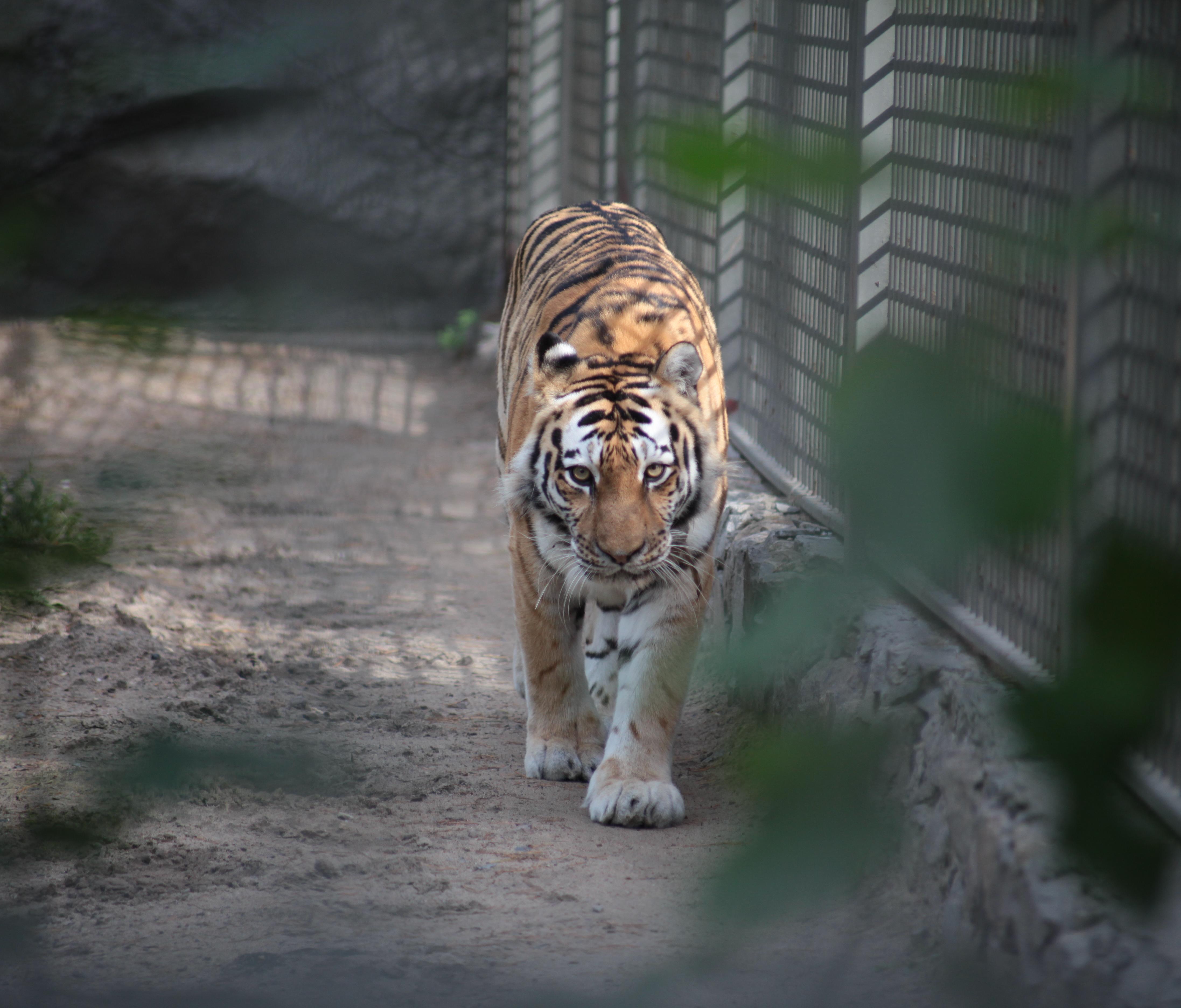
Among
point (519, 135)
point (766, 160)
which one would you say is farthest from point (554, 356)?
point (519, 135)

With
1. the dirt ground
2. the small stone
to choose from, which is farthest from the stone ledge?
the small stone

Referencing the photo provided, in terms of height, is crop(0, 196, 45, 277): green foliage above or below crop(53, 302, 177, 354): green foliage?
above

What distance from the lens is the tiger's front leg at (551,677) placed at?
3.33 meters

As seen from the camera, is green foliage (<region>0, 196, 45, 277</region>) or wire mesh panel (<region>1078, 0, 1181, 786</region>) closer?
wire mesh panel (<region>1078, 0, 1181, 786</region>)

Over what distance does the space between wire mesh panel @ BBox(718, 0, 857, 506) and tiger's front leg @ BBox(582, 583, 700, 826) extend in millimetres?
502

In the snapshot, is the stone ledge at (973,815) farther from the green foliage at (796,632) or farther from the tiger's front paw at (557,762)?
the tiger's front paw at (557,762)

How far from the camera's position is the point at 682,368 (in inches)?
124

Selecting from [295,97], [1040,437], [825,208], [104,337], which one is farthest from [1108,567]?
[104,337]

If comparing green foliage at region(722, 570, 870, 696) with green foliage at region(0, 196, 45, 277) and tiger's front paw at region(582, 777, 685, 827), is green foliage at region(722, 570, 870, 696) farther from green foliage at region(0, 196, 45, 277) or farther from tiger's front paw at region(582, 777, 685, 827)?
tiger's front paw at region(582, 777, 685, 827)

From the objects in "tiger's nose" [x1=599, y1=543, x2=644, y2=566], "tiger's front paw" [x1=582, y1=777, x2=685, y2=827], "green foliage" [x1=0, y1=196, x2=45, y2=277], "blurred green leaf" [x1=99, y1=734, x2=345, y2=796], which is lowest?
"tiger's front paw" [x1=582, y1=777, x2=685, y2=827]

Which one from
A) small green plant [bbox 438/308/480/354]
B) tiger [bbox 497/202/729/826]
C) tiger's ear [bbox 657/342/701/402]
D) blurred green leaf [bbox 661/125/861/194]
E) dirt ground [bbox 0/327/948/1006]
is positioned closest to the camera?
blurred green leaf [bbox 661/125/861/194]

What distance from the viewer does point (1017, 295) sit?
0.62 meters

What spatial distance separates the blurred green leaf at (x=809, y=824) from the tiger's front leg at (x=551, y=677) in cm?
252

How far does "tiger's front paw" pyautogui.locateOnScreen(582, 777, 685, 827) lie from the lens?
3000mm
